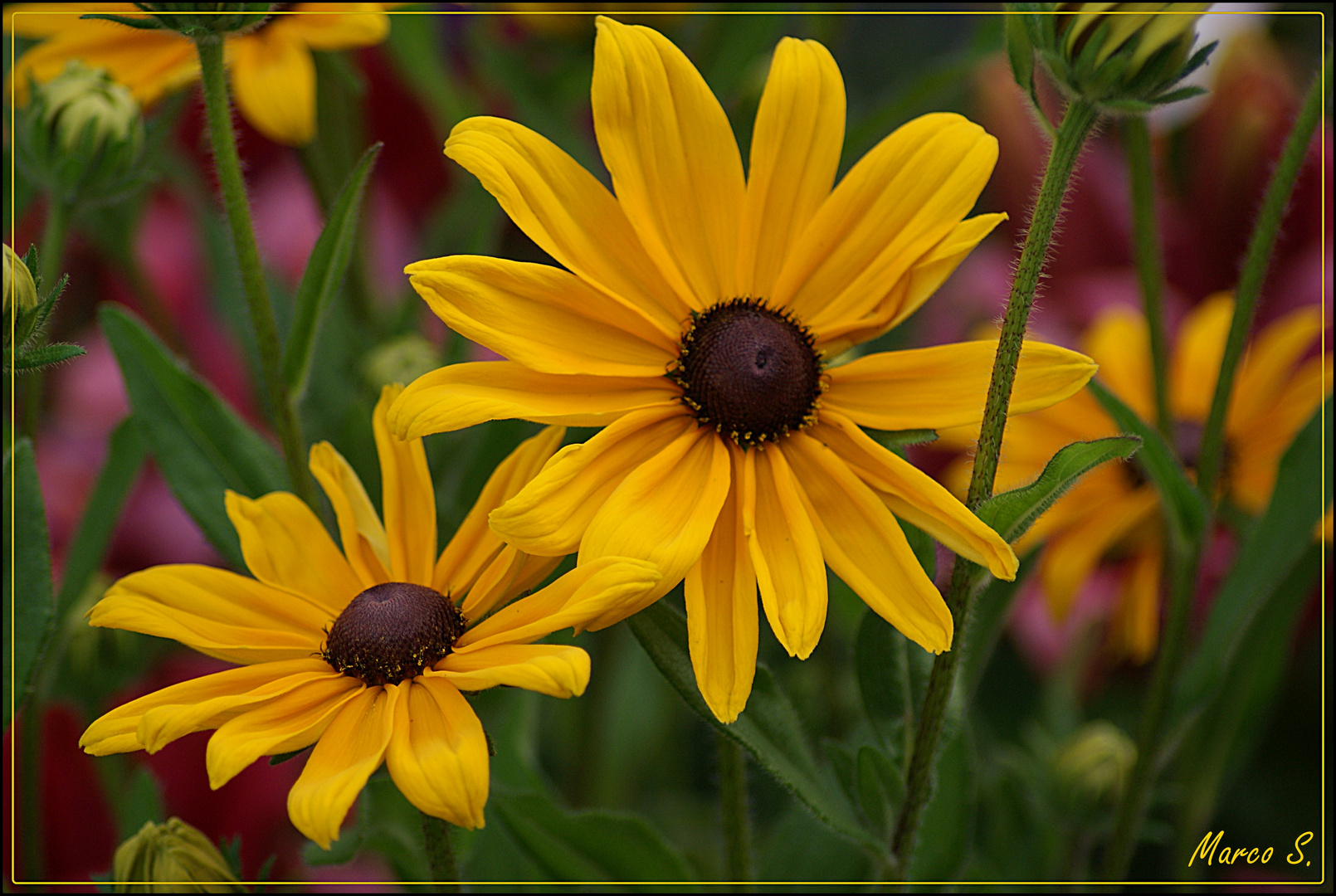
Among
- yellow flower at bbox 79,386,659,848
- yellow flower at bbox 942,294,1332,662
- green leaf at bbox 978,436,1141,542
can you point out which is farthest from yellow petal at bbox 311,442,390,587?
yellow flower at bbox 942,294,1332,662

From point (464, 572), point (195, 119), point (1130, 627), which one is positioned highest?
point (195, 119)

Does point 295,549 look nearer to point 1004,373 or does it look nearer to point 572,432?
point 572,432

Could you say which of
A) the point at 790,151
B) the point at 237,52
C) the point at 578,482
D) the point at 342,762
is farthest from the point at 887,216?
the point at 237,52

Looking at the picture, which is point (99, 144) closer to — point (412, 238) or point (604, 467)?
point (604, 467)

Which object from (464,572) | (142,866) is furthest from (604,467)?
(142,866)

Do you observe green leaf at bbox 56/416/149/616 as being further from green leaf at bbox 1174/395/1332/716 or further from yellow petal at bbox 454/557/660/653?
green leaf at bbox 1174/395/1332/716

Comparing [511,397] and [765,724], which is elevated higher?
[511,397]

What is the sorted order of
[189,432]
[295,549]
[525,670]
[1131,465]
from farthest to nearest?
[1131,465]
[189,432]
[295,549]
[525,670]
